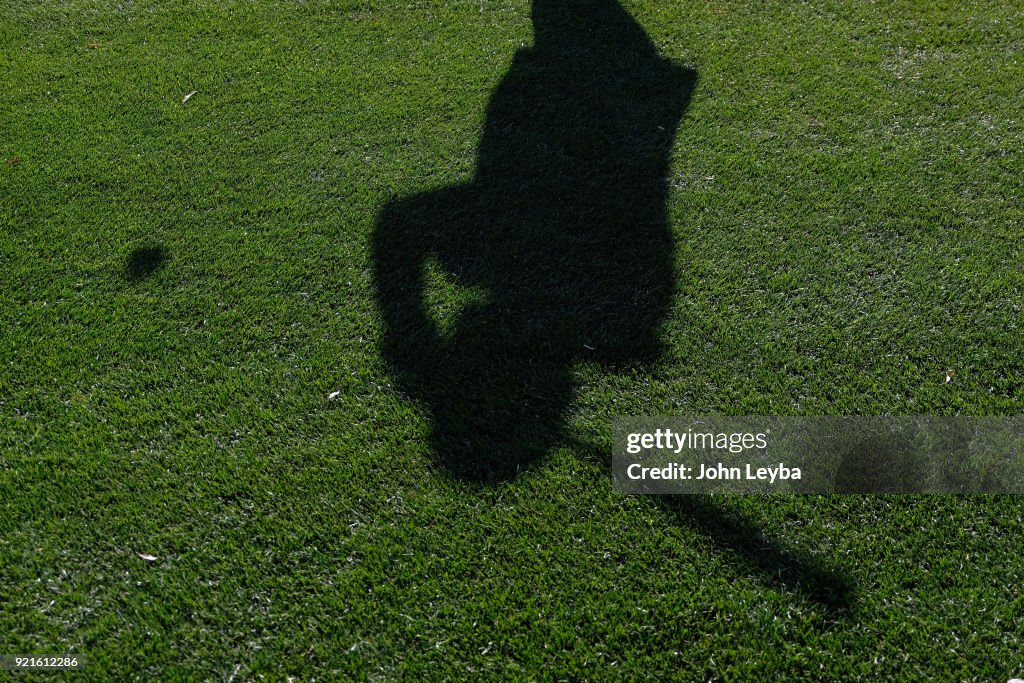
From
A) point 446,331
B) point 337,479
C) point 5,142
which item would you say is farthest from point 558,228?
point 5,142

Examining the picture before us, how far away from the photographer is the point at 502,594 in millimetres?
3213

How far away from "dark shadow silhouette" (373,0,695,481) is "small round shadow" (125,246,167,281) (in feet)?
4.02

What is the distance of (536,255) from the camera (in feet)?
15.1

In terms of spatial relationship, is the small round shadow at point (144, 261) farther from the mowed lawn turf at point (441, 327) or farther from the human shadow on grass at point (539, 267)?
the human shadow on grass at point (539, 267)

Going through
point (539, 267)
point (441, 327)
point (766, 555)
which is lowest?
point (766, 555)

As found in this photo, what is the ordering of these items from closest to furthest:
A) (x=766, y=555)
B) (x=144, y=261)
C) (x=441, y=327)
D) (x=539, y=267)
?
(x=766, y=555), (x=441, y=327), (x=539, y=267), (x=144, y=261)

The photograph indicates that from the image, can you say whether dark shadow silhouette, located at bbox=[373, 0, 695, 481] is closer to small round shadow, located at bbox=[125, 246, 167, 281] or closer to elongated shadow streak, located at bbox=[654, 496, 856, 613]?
elongated shadow streak, located at bbox=[654, 496, 856, 613]

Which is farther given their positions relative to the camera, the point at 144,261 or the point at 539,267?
the point at 144,261

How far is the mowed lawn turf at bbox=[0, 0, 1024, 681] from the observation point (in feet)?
10.2

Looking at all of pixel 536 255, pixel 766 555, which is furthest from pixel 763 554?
pixel 536 255

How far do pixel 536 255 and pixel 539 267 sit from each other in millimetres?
104

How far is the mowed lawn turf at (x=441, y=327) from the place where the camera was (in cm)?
312

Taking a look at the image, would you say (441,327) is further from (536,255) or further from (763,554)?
(763,554)

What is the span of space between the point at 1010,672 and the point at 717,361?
167 cm
